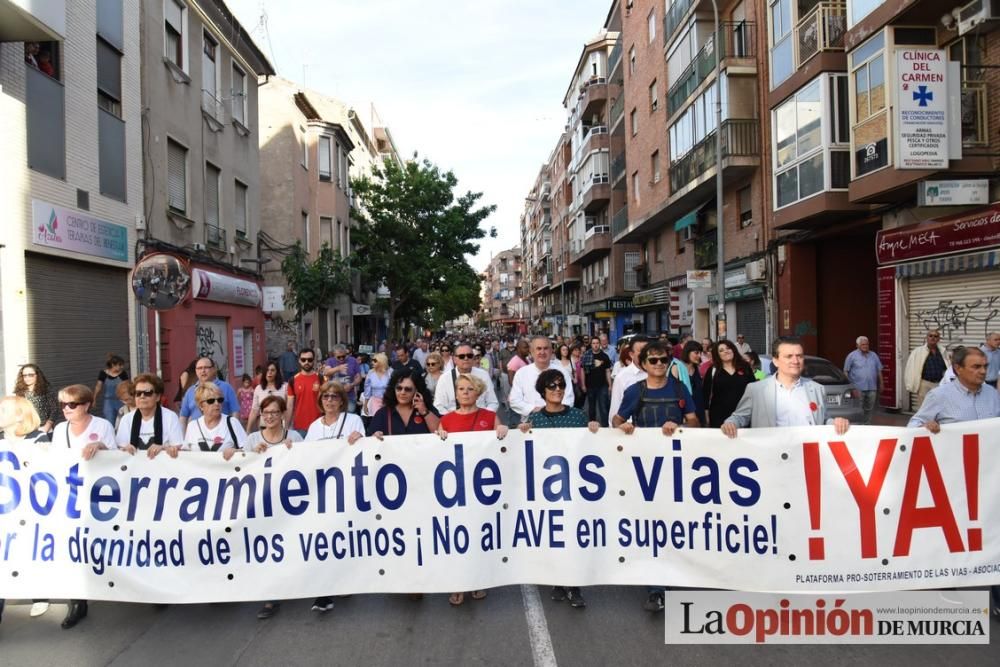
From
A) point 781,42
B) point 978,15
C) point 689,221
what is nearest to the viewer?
point 978,15

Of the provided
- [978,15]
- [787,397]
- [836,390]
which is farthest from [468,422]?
[978,15]

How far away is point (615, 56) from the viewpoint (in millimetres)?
38250

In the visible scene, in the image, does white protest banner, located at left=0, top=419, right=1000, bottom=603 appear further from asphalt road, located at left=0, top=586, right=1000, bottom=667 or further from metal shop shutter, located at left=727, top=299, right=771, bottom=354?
metal shop shutter, located at left=727, top=299, right=771, bottom=354

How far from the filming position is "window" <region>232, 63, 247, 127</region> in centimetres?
1986

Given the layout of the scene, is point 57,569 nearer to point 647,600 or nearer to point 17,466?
point 17,466

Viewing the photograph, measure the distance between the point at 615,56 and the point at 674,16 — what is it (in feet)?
40.8

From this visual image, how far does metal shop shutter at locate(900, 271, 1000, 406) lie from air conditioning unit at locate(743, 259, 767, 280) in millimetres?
6011

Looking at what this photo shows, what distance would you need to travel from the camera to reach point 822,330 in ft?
66.5

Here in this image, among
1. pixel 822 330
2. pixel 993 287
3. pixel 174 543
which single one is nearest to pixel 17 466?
pixel 174 543

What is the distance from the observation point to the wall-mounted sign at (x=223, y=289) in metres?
15.8

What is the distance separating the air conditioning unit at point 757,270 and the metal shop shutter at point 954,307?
6.01 meters

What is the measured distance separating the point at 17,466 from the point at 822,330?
64.5 ft

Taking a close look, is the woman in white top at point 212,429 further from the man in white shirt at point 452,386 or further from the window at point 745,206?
the window at point 745,206

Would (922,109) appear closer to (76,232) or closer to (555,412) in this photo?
(555,412)
